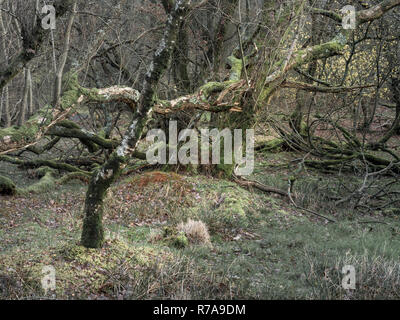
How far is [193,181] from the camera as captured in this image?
999cm

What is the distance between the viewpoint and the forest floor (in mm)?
5062

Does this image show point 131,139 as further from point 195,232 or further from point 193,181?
point 193,181

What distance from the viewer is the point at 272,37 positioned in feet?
31.4

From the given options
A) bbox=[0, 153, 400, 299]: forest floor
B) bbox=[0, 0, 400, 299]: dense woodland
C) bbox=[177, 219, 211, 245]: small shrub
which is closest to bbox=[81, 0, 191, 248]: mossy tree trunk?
bbox=[0, 0, 400, 299]: dense woodland

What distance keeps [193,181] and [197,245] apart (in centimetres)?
324

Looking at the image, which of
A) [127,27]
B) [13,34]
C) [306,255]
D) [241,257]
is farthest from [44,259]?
[127,27]

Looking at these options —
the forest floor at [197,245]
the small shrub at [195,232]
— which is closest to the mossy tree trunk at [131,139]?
the forest floor at [197,245]

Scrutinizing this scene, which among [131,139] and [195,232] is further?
[195,232]

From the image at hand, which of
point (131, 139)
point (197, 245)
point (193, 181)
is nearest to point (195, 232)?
point (197, 245)

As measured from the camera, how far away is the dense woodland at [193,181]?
5.19 m

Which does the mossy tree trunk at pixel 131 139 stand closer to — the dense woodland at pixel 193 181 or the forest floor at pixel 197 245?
the dense woodland at pixel 193 181

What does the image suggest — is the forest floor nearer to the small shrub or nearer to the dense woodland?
the dense woodland

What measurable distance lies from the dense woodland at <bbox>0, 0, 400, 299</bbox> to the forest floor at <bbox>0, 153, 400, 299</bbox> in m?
0.03

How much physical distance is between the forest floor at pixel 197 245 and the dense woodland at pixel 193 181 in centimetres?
3
